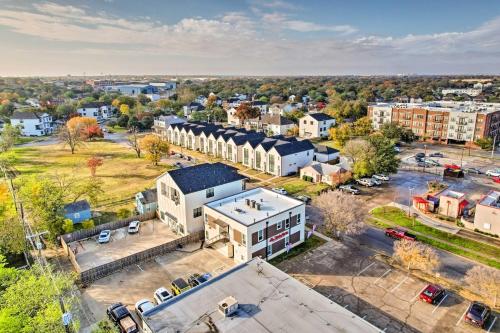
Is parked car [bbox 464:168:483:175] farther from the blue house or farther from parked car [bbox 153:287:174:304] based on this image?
the blue house

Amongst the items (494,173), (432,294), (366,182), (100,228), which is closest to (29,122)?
(100,228)

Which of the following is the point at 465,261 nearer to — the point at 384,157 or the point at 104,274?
the point at 384,157

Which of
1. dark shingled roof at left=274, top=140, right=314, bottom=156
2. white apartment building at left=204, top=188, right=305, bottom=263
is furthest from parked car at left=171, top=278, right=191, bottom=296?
dark shingled roof at left=274, top=140, right=314, bottom=156

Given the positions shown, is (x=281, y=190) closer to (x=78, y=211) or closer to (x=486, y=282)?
(x=78, y=211)

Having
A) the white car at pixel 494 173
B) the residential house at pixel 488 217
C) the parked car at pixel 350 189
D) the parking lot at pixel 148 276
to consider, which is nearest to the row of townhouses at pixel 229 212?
the parking lot at pixel 148 276

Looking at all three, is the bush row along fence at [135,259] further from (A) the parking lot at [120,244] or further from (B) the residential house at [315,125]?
(B) the residential house at [315,125]
